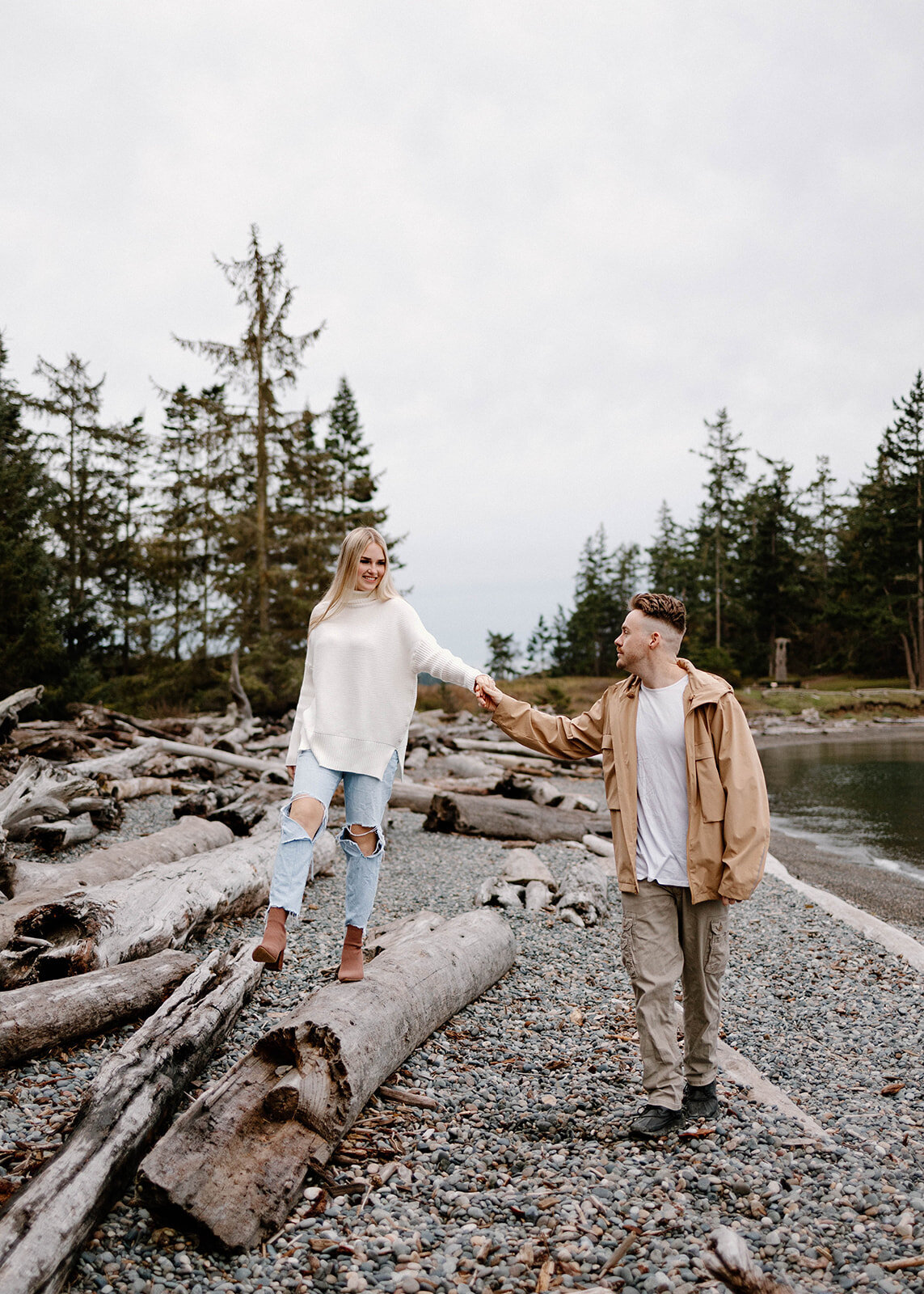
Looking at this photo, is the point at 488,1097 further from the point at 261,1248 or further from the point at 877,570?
the point at 877,570

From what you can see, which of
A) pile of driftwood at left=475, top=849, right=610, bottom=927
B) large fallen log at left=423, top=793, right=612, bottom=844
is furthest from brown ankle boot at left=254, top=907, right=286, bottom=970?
large fallen log at left=423, top=793, right=612, bottom=844

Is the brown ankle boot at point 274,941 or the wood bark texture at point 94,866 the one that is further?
the wood bark texture at point 94,866

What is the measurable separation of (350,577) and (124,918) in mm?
2448

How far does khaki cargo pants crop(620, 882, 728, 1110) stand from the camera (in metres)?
3.55

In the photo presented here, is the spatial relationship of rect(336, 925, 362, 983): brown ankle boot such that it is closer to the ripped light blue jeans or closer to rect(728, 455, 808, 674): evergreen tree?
the ripped light blue jeans

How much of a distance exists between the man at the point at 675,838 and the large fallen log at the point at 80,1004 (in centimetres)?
241

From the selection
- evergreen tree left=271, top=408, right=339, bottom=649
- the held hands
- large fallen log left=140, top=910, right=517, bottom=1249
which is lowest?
large fallen log left=140, top=910, right=517, bottom=1249

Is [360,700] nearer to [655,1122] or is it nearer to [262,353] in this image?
[655,1122]

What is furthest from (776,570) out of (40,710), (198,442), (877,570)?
(40,710)

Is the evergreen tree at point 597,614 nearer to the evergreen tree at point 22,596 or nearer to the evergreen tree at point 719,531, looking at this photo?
the evergreen tree at point 719,531

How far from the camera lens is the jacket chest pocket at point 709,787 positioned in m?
3.57

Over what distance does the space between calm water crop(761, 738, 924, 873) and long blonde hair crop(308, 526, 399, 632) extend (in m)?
10.8

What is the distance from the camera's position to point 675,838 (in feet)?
12.0

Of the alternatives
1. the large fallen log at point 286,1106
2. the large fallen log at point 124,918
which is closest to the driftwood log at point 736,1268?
the large fallen log at point 286,1106
